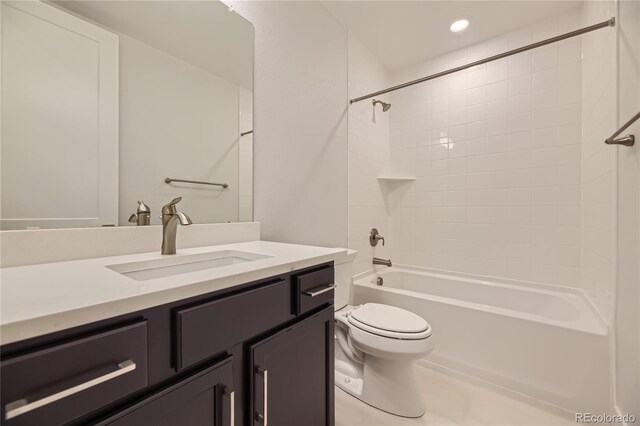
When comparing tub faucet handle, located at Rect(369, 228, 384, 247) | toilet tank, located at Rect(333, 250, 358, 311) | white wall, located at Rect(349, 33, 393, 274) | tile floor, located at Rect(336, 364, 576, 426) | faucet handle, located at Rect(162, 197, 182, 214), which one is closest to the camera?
faucet handle, located at Rect(162, 197, 182, 214)

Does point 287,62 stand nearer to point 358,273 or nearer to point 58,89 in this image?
point 58,89

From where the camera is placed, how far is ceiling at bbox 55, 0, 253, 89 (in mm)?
930

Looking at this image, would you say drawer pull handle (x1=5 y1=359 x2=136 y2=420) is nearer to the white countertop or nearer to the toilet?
the white countertop

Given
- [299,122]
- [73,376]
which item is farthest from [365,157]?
[73,376]

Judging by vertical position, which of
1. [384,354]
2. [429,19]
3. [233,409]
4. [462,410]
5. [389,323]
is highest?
[429,19]

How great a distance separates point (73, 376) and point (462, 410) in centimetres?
170

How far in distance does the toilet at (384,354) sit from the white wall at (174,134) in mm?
711

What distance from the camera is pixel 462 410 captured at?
4.58 feet

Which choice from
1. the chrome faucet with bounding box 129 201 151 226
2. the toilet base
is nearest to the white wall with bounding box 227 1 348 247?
the chrome faucet with bounding box 129 201 151 226

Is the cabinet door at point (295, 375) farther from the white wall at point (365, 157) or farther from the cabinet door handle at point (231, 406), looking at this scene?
the white wall at point (365, 157)

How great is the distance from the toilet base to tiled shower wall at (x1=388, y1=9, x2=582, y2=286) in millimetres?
1237

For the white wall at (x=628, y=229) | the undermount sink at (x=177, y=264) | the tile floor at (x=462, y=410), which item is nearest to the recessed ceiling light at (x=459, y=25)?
the white wall at (x=628, y=229)

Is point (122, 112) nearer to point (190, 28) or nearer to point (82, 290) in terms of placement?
point (190, 28)

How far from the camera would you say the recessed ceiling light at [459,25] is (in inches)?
76.7
